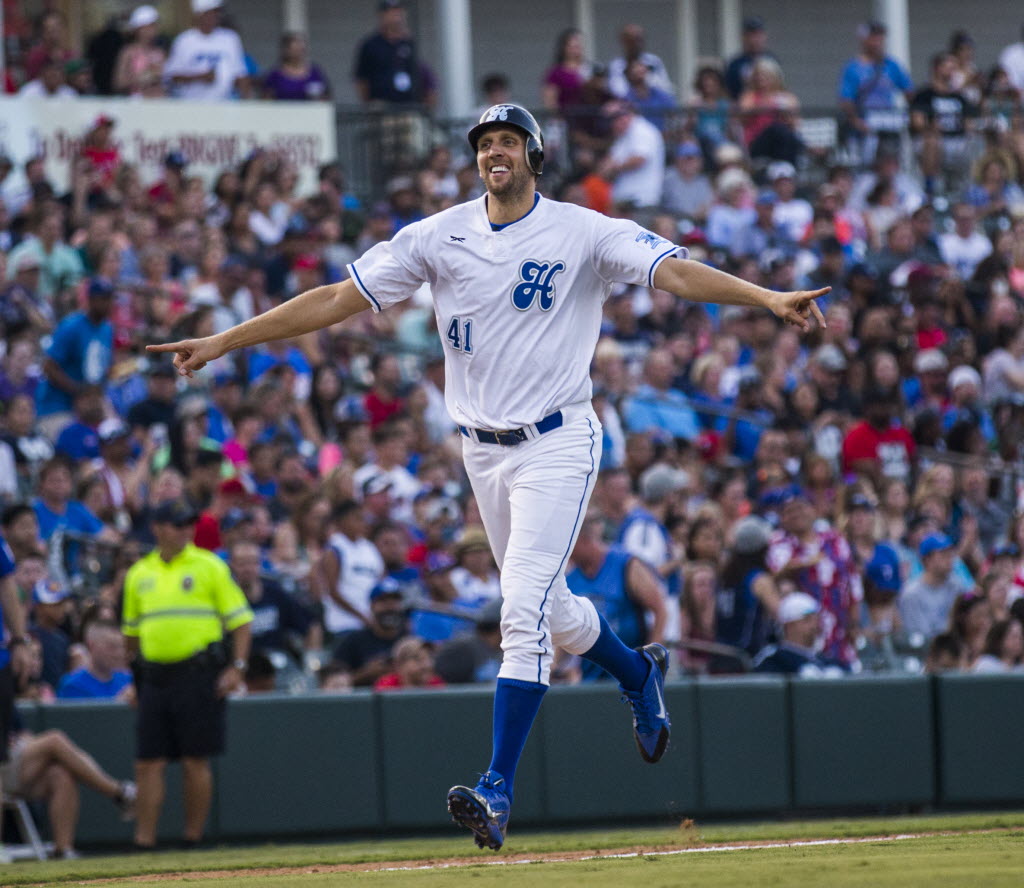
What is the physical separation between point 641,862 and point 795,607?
4811mm

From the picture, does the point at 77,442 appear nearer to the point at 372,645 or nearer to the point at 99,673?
the point at 99,673

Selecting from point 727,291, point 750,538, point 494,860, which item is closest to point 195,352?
point 727,291

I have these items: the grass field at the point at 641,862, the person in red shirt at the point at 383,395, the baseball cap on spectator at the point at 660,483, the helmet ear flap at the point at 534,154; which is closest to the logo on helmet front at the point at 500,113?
the helmet ear flap at the point at 534,154

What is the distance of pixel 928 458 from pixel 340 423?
4.62 m

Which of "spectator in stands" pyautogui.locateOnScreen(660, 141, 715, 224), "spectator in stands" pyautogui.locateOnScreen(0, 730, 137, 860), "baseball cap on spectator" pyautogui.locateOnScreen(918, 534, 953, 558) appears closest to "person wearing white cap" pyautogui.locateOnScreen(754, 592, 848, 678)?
"baseball cap on spectator" pyautogui.locateOnScreen(918, 534, 953, 558)

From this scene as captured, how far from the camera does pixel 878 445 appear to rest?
46.3 ft

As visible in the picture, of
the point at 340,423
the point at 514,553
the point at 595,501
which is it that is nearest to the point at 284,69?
the point at 340,423

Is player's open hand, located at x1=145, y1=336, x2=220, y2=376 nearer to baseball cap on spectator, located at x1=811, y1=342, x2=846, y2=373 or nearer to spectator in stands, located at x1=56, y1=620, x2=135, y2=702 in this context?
spectator in stands, located at x1=56, y1=620, x2=135, y2=702

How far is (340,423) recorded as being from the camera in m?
13.2

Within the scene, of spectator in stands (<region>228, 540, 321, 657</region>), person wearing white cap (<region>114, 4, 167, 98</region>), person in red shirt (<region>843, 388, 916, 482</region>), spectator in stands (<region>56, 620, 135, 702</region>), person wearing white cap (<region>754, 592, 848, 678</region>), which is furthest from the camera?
person wearing white cap (<region>114, 4, 167, 98</region>)

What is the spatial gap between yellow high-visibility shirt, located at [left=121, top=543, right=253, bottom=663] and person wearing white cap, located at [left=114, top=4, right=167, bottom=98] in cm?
735

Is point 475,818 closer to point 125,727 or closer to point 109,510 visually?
point 125,727

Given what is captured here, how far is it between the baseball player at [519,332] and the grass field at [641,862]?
539 millimetres

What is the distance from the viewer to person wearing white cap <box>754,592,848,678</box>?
11.4 m
